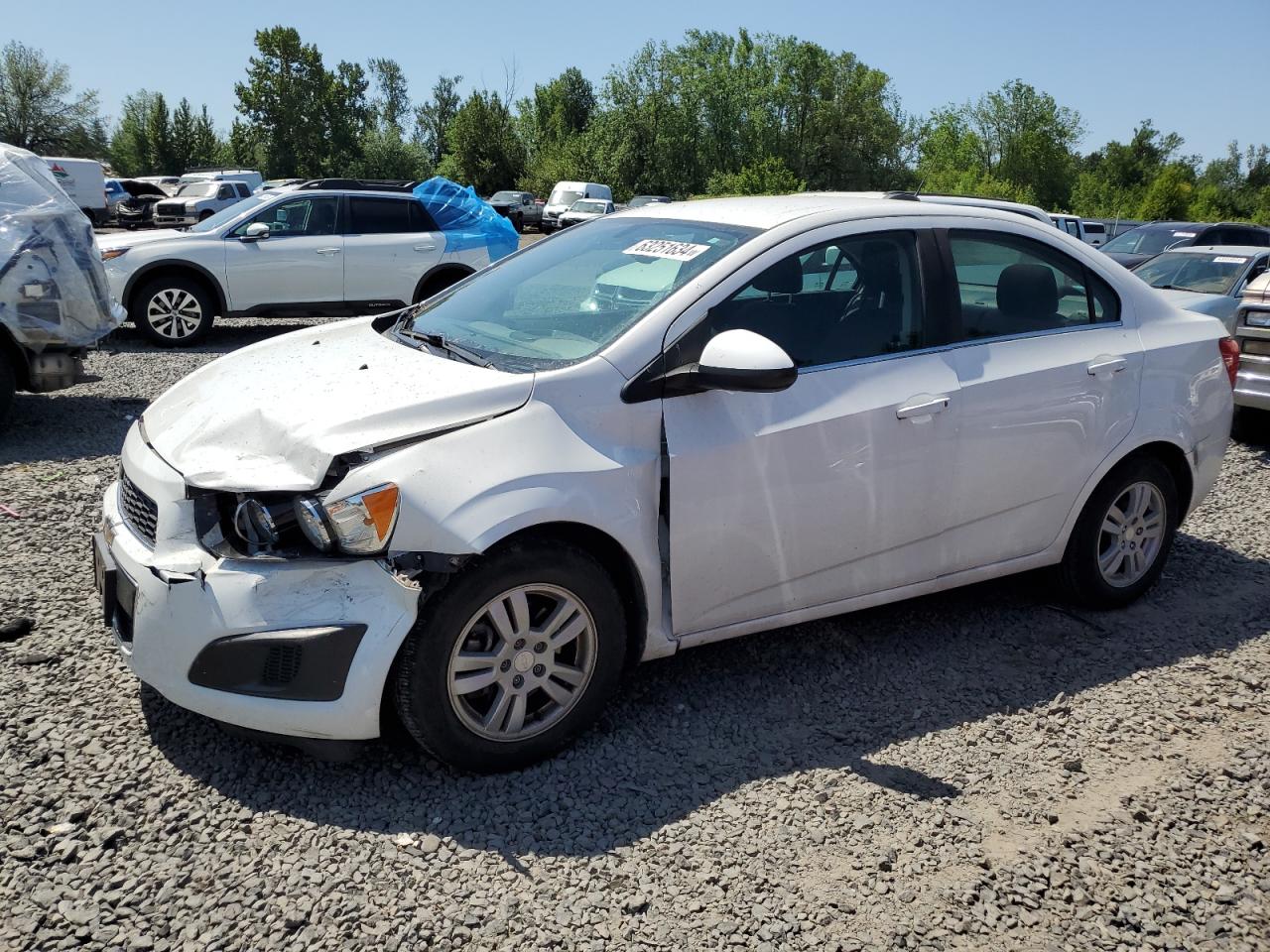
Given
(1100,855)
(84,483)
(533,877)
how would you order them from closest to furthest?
(533,877), (1100,855), (84,483)

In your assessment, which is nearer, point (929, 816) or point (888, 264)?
point (929, 816)

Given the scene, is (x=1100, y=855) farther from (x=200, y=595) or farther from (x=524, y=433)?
(x=200, y=595)

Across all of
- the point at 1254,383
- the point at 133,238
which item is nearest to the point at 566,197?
the point at 133,238

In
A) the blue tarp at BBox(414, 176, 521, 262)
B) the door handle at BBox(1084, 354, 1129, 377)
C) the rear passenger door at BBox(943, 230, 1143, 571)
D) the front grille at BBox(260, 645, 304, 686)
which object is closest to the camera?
the front grille at BBox(260, 645, 304, 686)

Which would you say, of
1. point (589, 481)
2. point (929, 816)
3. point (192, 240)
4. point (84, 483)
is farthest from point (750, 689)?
point (192, 240)

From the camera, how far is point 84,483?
616 cm

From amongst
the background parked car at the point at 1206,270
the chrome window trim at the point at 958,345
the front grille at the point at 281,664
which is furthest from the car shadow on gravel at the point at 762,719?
the background parked car at the point at 1206,270

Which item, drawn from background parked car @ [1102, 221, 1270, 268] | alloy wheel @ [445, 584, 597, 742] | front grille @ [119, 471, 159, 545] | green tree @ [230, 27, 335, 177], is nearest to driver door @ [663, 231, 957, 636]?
alloy wheel @ [445, 584, 597, 742]

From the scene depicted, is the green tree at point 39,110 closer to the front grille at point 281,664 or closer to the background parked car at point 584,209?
the background parked car at point 584,209

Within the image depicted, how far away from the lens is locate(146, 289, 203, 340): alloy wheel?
11.5 metres

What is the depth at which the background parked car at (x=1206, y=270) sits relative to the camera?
1038 centimetres

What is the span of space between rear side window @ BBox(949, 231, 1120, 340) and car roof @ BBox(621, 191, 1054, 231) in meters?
0.13

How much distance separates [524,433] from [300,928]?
1.47 meters

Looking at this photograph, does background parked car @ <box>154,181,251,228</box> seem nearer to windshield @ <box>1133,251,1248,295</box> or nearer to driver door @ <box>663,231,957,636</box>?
windshield @ <box>1133,251,1248,295</box>
